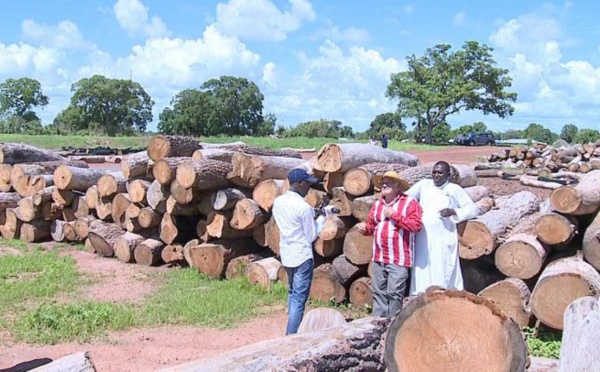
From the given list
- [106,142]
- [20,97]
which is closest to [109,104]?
[20,97]

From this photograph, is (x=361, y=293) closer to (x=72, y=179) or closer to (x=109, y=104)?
Result: (x=72, y=179)

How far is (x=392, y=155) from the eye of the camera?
30.3 feet

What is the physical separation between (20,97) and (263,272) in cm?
6948

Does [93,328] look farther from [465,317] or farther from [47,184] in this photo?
[47,184]

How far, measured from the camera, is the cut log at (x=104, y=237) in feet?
35.6

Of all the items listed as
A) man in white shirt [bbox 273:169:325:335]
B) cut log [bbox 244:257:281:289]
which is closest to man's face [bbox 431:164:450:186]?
man in white shirt [bbox 273:169:325:335]

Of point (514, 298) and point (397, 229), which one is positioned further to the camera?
point (514, 298)

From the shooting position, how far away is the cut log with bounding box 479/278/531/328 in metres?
6.52

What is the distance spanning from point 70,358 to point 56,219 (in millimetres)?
9146

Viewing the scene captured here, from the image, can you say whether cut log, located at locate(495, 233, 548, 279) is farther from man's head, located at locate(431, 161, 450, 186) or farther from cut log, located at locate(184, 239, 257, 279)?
cut log, located at locate(184, 239, 257, 279)

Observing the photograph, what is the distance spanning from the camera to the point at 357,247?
7.56 m

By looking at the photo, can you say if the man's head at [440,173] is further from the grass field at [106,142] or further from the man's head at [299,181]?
the grass field at [106,142]

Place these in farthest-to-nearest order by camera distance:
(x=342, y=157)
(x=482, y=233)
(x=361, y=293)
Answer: (x=342, y=157) < (x=361, y=293) < (x=482, y=233)

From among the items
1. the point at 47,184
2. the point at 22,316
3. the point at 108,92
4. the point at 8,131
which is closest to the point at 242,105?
the point at 108,92
